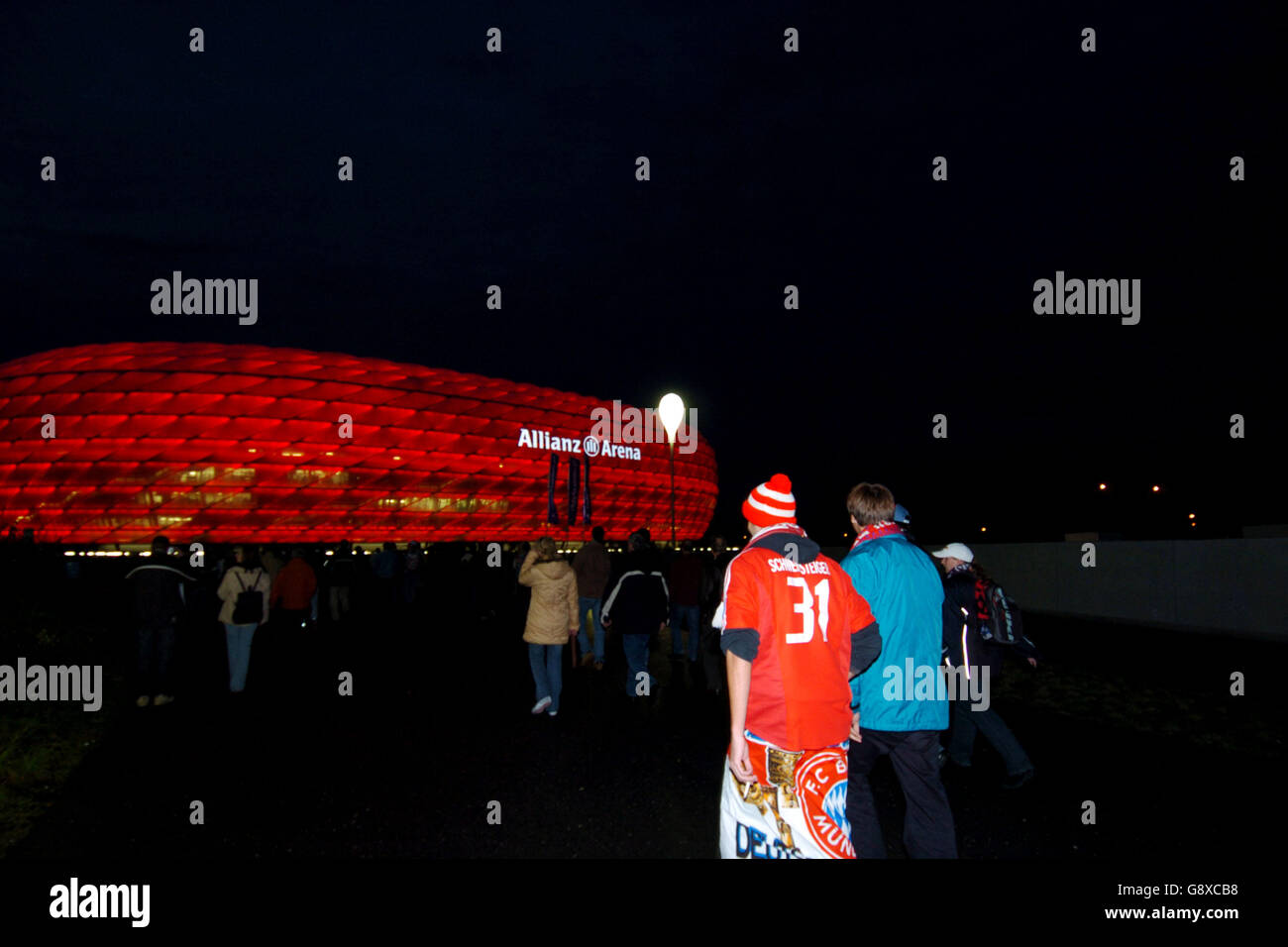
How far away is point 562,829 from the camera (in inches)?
176

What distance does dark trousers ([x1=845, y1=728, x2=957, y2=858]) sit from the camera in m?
3.32

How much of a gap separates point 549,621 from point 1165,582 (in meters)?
11.9

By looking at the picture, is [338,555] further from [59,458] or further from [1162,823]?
[59,458]

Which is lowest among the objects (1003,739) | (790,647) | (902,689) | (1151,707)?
(1151,707)

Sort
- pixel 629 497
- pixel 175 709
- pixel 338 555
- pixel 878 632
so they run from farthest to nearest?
pixel 629 497, pixel 338 555, pixel 175 709, pixel 878 632

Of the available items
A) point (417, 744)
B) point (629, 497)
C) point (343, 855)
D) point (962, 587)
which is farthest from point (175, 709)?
point (629, 497)

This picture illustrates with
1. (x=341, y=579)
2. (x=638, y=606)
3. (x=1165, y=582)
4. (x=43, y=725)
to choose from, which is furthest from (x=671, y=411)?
(x=43, y=725)

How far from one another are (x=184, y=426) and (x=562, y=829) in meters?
50.6

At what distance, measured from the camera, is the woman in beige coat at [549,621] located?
24.9ft

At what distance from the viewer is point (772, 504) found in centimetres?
325

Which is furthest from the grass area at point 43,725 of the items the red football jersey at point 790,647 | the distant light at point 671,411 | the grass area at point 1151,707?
the distant light at point 671,411

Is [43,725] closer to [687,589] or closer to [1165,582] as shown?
[687,589]

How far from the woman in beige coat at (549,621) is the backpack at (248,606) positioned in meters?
2.95

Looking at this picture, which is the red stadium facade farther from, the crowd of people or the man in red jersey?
the man in red jersey
